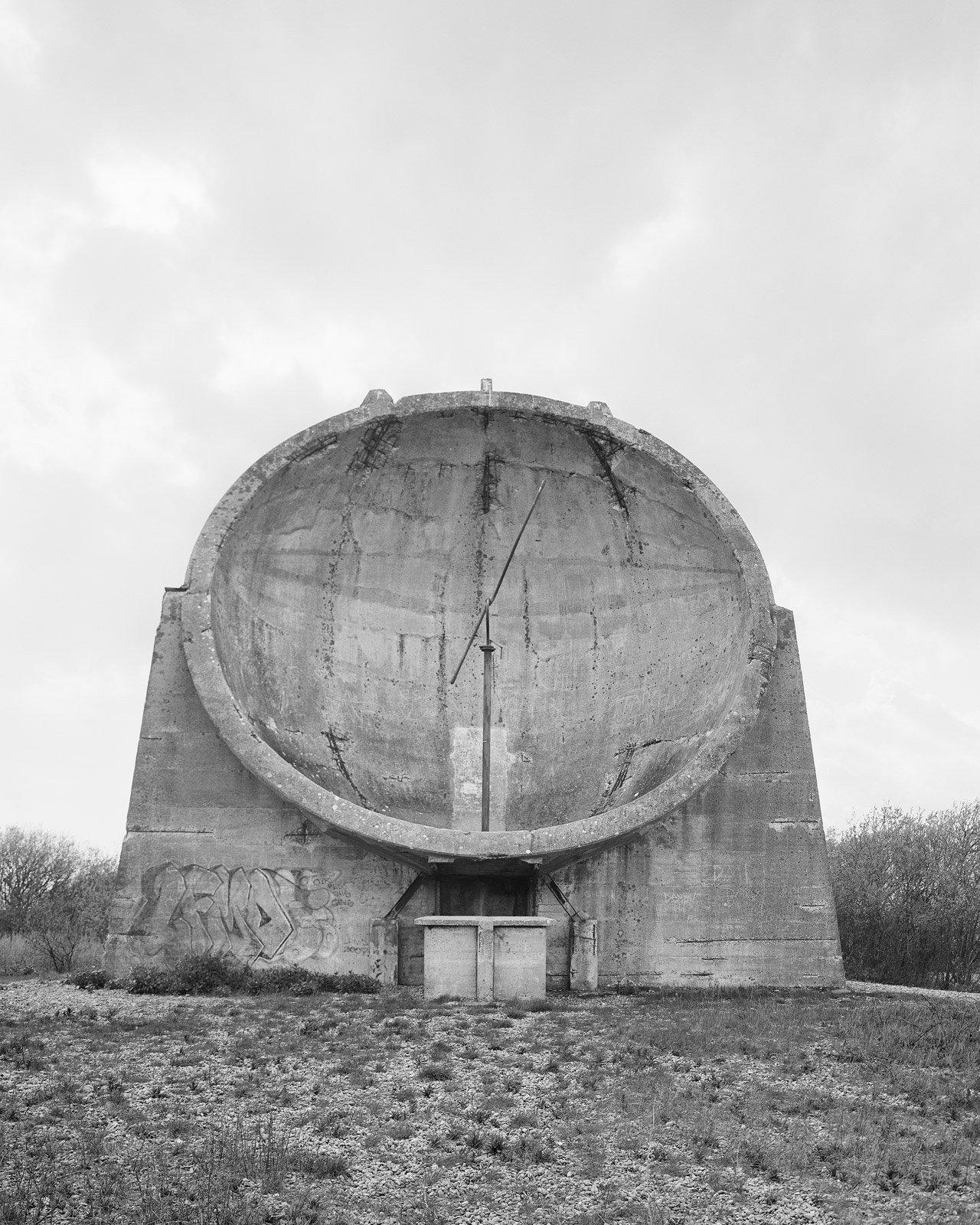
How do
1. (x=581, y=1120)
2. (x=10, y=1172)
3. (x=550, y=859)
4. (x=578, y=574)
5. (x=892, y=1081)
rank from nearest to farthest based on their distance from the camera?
(x=10, y=1172) → (x=581, y=1120) → (x=892, y=1081) → (x=550, y=859) → (x=578, y=574)

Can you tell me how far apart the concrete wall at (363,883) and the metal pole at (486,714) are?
49.6 inches

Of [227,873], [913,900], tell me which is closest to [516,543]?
[227,873]

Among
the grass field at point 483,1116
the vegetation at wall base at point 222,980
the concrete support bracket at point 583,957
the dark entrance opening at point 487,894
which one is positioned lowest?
the grass field at point 483,1116

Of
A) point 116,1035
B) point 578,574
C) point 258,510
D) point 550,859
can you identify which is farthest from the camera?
point 578,574

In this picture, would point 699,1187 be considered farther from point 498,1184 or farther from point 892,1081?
point 892,1081

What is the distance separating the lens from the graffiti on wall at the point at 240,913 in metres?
16.6

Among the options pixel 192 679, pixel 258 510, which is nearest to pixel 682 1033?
pixel 192 679

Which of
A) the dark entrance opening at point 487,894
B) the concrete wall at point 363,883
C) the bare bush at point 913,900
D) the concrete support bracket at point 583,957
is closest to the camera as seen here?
the concrete wall at point 363,883

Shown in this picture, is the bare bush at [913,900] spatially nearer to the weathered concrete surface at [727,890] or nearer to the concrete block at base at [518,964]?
the weathered concrete surface at [727,890]

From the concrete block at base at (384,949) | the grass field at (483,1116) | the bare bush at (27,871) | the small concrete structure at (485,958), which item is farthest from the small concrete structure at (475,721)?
the bare bush at (27,871)

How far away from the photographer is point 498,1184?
25.8 feet

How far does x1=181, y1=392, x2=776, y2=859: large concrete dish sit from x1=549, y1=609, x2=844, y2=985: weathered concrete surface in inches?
33.2

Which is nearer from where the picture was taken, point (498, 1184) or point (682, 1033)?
point (498, 1184)

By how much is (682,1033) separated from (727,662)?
679 cm
